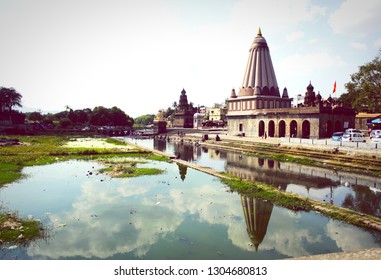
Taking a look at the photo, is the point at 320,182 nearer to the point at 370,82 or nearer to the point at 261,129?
the point at 370,82

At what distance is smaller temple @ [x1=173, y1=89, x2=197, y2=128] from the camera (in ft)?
281

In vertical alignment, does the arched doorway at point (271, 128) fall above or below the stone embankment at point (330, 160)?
above

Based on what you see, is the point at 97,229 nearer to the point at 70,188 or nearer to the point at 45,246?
the point at 45,246

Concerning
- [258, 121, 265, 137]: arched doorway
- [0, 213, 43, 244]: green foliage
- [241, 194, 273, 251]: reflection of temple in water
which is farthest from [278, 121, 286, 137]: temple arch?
[0, 213, 43, 244]: green foliage

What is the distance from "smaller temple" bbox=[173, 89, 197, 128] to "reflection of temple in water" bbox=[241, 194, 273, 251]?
71.3 meters

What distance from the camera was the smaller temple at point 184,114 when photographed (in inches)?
3366

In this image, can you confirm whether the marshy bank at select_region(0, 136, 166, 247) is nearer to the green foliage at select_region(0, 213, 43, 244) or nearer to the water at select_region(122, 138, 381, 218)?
the green foliage at select_region(0, 213, 43, 244)

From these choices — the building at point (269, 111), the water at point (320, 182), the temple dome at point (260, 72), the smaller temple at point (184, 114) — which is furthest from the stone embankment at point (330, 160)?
the smaller temple at point (184, 114)

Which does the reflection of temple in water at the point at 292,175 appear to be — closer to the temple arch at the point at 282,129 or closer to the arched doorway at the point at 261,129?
the temple arch at the point at 282,129

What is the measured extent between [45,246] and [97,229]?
6.42 feet

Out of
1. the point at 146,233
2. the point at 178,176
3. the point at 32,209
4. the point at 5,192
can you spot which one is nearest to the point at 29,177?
the point at 5,192

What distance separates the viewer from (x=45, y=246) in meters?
9.16

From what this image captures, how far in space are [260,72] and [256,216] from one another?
41.7 metres

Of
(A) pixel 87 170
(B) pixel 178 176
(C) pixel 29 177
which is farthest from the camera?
(A) pixel 87 170
